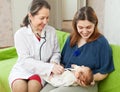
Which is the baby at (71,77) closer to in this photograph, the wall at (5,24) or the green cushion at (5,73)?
the green cushion at (5,73)

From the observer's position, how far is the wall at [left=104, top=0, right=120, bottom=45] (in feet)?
8.28

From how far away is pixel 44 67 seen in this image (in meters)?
1.68

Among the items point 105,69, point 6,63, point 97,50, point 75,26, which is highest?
point 75,26

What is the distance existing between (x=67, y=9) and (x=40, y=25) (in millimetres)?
4404

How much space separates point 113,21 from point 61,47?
79cm

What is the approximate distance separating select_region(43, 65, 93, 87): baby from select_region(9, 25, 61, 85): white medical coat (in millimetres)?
100

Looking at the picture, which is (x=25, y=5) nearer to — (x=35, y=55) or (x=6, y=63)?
(x=6, y=63)

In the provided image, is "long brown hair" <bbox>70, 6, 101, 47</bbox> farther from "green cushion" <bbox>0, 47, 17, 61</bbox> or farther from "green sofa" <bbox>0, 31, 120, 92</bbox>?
"green cushion" <bbox>0, 47, 17, 61</bbox>

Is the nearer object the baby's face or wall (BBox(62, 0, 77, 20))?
the baby's face

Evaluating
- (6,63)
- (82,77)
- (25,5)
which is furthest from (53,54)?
(25,5)

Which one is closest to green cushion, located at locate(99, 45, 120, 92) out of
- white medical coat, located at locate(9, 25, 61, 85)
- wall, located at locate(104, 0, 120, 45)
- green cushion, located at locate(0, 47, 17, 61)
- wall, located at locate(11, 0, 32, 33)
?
white medical coat, located at locate(9, 25, 61, 85)

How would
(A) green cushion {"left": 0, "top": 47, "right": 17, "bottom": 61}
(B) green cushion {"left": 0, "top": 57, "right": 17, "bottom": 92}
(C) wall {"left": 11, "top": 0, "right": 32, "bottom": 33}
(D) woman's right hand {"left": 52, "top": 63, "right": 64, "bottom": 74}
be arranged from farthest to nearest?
(C) wall {"left": 11, "top": 0, "right": 32, "bottom": 33}
(A) green cushion {"left": 0, "top": 47, "right": 17, "bottom": 61}
(B) green cushion {"left": 0, "top": 57, "right": 17, "bottom": 92}
(D) woman's right hand {"left": 52, "top": 63, "right": 64, "bottom": 74}

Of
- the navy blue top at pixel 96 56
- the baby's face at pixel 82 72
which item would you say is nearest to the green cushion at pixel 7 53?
the navy blue top at pixel 96 56

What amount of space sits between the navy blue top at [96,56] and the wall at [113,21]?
89 cm
